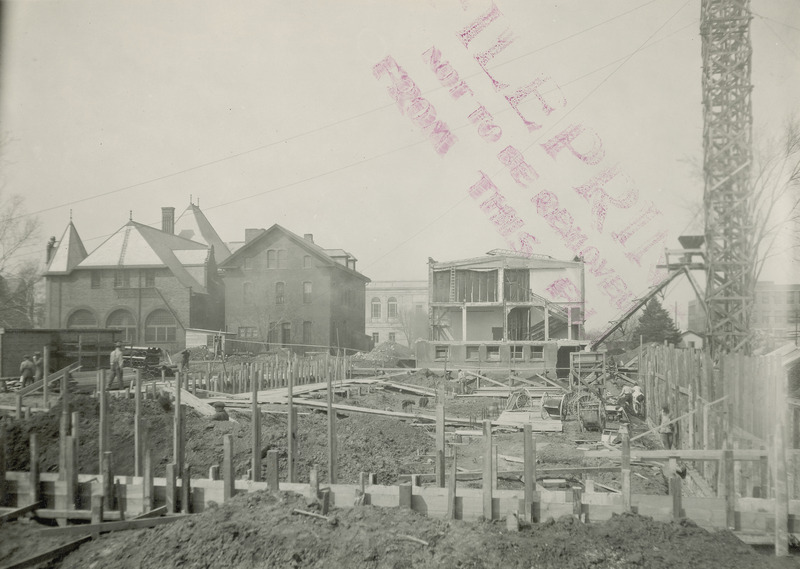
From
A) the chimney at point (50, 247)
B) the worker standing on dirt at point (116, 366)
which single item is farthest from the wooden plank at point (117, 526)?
the chimney at point (50, 247)

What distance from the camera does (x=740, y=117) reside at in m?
22.3

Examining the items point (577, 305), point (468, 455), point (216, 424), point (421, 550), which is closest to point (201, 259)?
point (577, 305)

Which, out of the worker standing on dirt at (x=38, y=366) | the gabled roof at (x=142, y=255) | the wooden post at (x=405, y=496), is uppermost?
the gabled roof at (x=142, y=255)

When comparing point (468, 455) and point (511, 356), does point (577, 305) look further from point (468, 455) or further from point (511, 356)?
point (468, 455)

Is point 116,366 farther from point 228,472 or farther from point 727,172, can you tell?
point 727,172

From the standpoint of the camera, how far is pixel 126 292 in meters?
44.0

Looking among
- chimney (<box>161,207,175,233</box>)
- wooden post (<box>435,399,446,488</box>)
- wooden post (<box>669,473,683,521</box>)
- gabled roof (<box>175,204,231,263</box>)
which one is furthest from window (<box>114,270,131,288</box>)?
wooden post (<box>669,473,683,521</box>)

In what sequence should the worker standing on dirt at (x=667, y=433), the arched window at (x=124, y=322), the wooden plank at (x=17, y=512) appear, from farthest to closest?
1. the arched window at (x=124, y=322)
2. the worker standing on dirt at (x=667, y=433)
3. the wooden plank at (x=17, y=512)

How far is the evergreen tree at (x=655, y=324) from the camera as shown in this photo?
48.8m

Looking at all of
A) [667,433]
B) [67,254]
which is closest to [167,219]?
[67,254]

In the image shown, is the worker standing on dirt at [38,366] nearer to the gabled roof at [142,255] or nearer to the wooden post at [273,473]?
the gabled roof at [142,255]

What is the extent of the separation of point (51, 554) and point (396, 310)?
185ft

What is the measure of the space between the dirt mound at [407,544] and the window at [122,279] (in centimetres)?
3703

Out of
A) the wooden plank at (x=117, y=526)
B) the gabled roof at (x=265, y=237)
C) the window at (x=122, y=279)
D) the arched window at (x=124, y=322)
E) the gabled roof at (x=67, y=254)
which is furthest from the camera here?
the gabled roof at (x=265, y=237)
